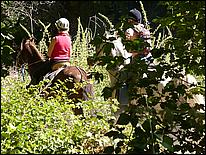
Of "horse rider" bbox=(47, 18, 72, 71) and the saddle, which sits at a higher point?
"horse rider" bbox=(47, 18, 72, 71)

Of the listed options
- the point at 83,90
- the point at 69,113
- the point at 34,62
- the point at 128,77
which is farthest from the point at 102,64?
the point at 34,62

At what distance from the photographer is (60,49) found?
6.43 metres

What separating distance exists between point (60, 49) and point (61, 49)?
1 cm

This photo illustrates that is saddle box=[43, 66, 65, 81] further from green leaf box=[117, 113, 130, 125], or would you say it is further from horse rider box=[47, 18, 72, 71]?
green leaf box=[117, 113, 130, 125]

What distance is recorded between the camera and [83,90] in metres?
5.59

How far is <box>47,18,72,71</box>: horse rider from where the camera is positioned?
636cm

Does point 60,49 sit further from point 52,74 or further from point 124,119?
point 124,119

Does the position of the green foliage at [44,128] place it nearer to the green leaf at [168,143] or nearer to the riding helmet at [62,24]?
the green leaf at [168,143]

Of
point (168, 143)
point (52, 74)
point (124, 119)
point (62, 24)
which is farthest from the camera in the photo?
point (62, 24)

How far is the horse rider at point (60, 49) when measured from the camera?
636cm

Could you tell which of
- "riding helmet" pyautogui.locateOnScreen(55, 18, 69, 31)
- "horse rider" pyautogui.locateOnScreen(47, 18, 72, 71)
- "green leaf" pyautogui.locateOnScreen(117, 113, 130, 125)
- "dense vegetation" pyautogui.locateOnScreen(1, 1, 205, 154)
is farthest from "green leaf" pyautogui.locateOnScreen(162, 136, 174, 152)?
"riding helmet" pyautogui.locateOnScreen(55, 18, 69, 31)

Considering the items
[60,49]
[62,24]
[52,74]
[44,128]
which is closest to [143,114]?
[44,128]

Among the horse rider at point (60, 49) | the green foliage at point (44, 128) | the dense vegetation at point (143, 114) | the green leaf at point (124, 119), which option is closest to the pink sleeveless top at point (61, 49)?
the horse rider at point (60, 49)

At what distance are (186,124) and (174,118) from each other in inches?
2.8
